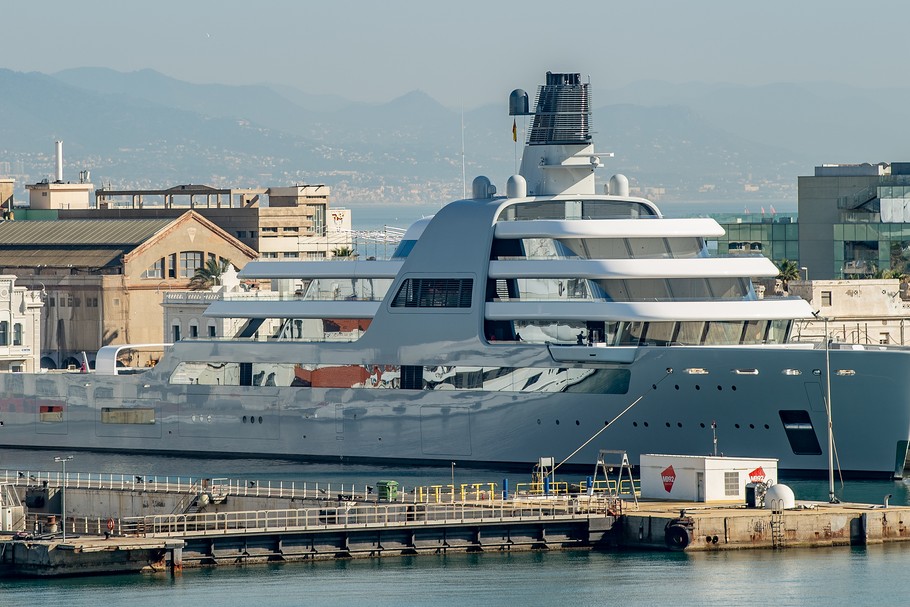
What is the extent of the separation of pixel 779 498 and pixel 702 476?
221cm

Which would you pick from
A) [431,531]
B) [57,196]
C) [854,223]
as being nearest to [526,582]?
[431,531]

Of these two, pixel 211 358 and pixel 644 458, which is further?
pixel 211 358

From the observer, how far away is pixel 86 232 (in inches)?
4213

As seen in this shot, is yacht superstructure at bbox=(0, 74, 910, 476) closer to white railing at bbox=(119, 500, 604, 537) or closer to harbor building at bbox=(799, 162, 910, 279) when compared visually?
white railing at bbox=(119, 500, 604, 537)

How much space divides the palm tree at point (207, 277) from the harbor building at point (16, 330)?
62.1 ft

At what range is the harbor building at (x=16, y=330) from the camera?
78.7 meters

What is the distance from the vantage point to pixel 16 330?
79.1 m

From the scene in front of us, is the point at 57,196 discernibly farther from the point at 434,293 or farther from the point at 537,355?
the point at 537,355

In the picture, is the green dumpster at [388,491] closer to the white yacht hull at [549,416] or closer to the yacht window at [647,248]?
the white yacht hull at [549,416]

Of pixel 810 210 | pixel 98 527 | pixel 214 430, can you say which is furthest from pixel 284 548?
pixel 810 210

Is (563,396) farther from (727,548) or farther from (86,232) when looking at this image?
(86,232)

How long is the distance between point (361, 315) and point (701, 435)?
34.3ft

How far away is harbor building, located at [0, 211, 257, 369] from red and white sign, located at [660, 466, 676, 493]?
176 feet

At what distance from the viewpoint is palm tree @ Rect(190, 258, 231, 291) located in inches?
3910
